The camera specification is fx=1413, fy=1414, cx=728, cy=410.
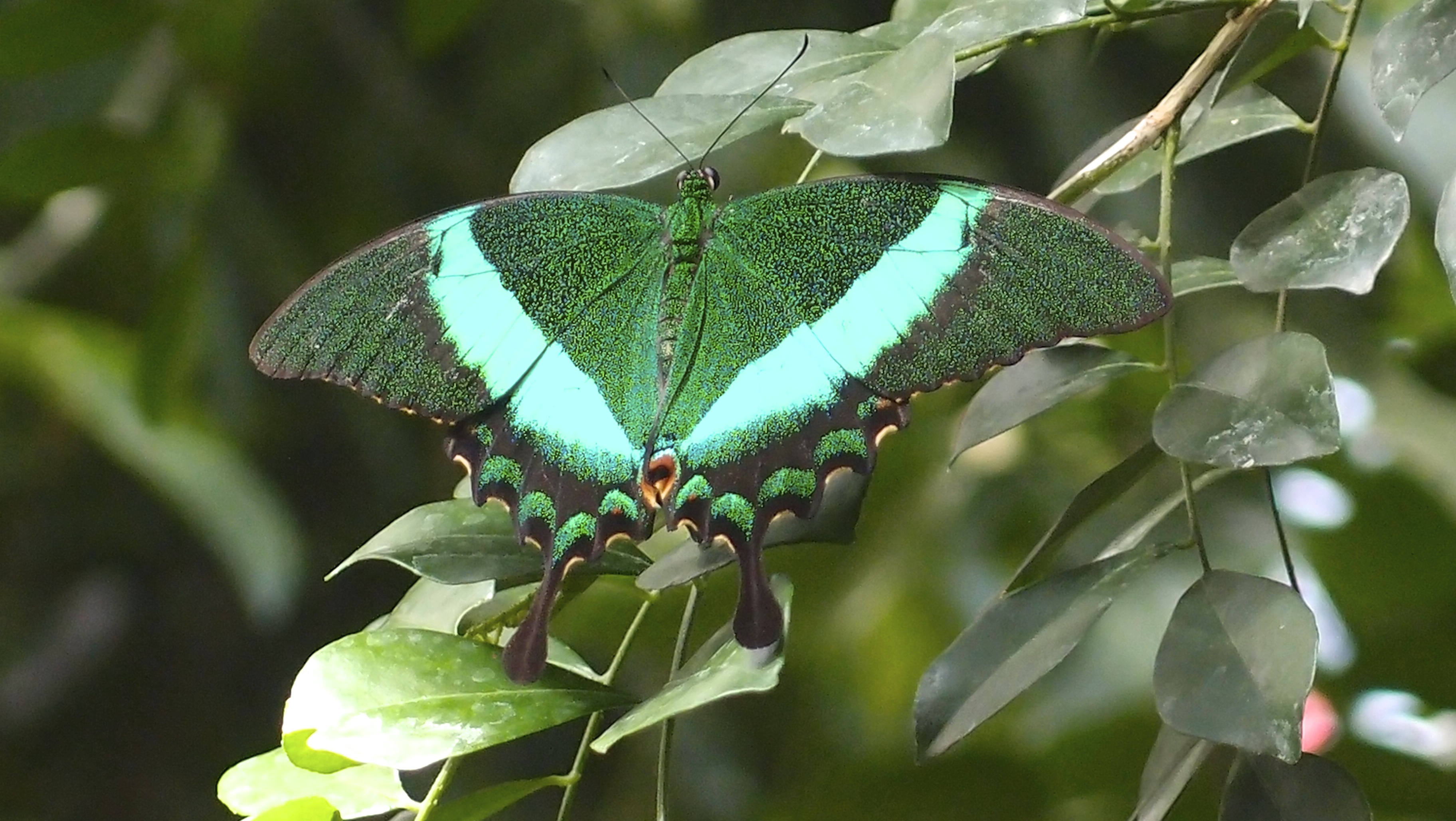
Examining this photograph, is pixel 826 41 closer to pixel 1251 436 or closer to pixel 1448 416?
pixel 1251 436

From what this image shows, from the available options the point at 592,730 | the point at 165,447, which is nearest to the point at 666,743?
the point at 592,730

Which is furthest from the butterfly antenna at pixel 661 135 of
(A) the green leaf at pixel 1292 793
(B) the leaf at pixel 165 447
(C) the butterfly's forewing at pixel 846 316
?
(B) the leaf at pixel 165 447

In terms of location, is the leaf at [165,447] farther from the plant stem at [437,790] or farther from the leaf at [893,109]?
the leaf at [893,109]

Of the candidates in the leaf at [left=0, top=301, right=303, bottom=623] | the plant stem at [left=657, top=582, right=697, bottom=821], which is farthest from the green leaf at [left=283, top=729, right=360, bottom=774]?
the leaf at [left=0, top=301, right=303, bottom=623]

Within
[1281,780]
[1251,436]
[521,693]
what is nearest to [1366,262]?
[1251,436]

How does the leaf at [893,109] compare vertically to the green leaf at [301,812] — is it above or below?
above

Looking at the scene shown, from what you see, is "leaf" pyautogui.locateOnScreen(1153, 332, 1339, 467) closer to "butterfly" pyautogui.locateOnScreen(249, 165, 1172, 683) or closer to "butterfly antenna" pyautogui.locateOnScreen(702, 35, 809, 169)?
"butterfly" pyautogui.locateOnScreen(249, 165, 1172, 683)

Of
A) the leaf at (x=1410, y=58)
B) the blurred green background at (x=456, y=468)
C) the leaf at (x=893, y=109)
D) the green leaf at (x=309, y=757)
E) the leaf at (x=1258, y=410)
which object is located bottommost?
the blurred green background at (x=456, y=468)
